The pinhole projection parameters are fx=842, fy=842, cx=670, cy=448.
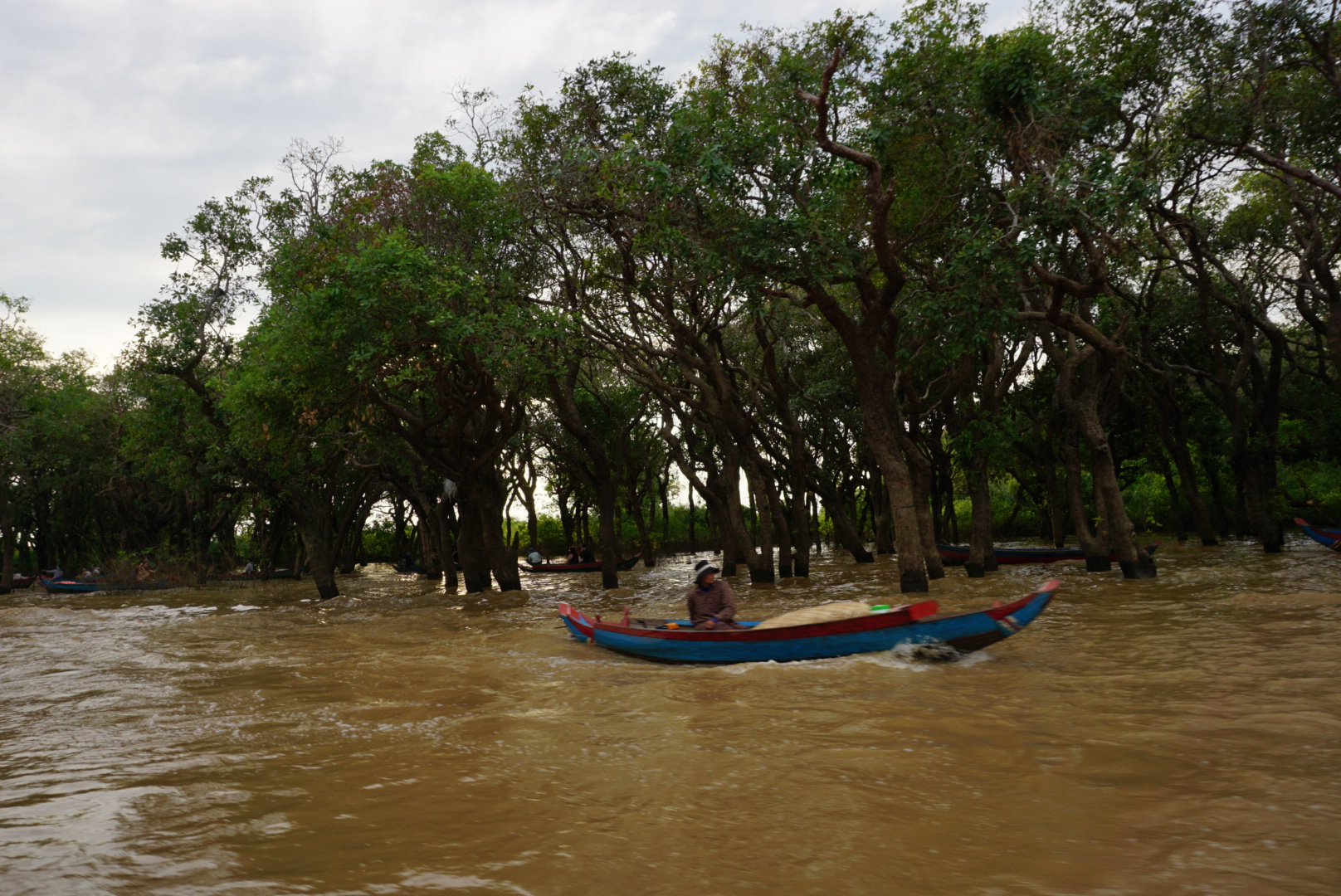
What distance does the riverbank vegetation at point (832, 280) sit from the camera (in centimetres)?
1318

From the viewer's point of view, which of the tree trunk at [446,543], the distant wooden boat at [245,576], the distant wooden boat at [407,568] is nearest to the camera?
the tree trunk at [446,543]

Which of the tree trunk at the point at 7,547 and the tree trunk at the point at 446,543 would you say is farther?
the tree trunk at the point at 7,547

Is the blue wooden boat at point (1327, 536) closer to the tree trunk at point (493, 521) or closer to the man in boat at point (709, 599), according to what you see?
the man in boat at point (709, 599)

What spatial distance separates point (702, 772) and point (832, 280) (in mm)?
9989

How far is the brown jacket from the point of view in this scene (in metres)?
10.1

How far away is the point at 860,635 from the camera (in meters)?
8.30

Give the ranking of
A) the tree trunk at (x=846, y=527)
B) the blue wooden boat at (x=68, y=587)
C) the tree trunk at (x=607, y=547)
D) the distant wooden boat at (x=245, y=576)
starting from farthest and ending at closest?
the distant wooden boat at (x=245, y=576), the blue wooden boat at (x=68, y=587), the tree trunk at (x=846, y=527), the tree trunk at (x=607, y=547)

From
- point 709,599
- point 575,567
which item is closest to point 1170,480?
point 575,567

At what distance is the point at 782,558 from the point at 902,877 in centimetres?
1883

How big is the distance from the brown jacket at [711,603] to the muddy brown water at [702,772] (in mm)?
1184

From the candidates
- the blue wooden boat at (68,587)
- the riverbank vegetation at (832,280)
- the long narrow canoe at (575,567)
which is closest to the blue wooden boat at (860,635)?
the riverbank vegetation at (832,280)

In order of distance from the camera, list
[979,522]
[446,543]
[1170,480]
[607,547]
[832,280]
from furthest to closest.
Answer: [1170,480] → [446,543] → [607,547] → [979,522] → [832,280]

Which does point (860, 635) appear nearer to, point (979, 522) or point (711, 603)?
point (711, 603)

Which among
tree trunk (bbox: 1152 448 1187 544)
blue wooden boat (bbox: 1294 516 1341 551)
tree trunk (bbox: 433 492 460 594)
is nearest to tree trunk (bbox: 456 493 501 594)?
tree trunk (bbox: 433 492 460 594)
